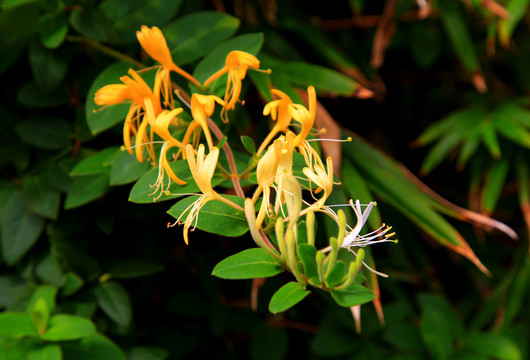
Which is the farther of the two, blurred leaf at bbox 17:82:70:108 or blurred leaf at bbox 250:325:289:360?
blurred leaf at bbox 250:325:289:360

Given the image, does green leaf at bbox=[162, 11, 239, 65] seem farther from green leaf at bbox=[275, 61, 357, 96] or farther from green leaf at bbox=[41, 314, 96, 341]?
green leaf at bbox=[41, 314, 96, 341]

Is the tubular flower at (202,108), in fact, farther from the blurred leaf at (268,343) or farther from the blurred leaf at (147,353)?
the blurred leaf at (268,343)

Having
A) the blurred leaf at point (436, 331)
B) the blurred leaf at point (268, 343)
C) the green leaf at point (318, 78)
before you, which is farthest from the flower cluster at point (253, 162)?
the blurred leaf at point (436, 331)

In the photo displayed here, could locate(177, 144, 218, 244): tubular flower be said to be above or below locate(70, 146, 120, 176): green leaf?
above

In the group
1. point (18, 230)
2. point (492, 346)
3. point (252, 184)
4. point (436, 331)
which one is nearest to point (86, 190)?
point (18, 230)

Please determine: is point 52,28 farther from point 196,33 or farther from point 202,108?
point 202,108

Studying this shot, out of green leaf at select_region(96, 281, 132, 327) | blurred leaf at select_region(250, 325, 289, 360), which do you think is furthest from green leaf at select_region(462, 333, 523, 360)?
green leaf at select_region(96, 281, 132, 327)
